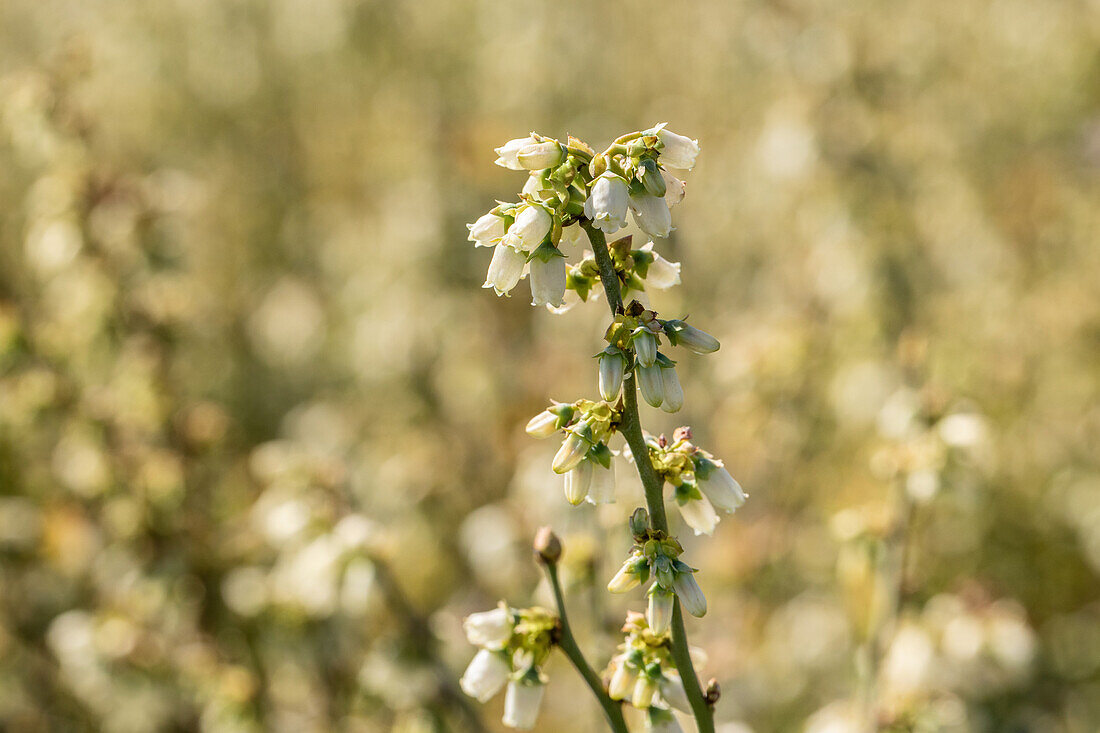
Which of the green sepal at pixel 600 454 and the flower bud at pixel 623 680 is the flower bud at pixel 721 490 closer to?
the green sepal at pixel 600 454

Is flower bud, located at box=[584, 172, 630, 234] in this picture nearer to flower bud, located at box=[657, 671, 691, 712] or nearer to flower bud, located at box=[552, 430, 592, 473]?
flower bud, located at box=[552, 430, 592, 473]

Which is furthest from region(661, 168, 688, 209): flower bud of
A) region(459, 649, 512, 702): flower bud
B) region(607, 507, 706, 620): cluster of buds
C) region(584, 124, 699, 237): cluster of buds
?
region(459, 649, 512, 702): flower bud

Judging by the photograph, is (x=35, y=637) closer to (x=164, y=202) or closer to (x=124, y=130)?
(x=164, y=202)

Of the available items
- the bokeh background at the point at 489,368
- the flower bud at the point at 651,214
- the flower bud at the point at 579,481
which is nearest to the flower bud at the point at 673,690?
the flower bud at the point at 579,481

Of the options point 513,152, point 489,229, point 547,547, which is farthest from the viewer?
point 547,547

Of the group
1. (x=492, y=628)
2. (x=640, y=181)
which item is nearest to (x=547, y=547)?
(x=492, y=628)

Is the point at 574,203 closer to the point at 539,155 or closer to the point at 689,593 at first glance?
the point at 539,155

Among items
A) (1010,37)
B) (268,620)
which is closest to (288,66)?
(1010,37)
